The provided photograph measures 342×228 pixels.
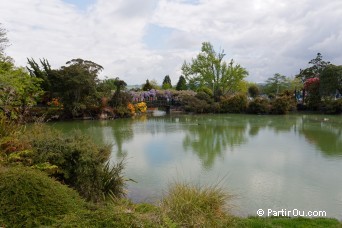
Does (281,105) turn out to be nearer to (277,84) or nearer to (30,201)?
(277,84)

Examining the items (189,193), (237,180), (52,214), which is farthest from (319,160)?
(52,214)

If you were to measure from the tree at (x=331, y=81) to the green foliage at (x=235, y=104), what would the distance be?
22.0ft

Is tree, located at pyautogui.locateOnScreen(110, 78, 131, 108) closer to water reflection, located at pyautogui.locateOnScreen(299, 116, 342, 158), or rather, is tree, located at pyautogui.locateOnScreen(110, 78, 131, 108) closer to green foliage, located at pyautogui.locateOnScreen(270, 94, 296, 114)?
green foliage, located at pyautogui.locateOnScreen(270, 94, 296, 114)

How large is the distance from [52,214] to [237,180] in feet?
17.6

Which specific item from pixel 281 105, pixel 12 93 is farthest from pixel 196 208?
pixel 281 105

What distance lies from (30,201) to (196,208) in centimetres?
180

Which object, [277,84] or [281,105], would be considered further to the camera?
[277,84]

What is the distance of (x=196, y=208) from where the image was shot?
3.71 metres

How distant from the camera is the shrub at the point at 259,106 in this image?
1101 inches

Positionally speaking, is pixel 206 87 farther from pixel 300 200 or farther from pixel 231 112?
pixel 300 200

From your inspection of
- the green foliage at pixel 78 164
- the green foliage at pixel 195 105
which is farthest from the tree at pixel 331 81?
the green foliage at pixel 78 164

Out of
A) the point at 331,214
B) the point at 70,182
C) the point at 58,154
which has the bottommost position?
the point at 331,214

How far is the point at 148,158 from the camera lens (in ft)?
32.9

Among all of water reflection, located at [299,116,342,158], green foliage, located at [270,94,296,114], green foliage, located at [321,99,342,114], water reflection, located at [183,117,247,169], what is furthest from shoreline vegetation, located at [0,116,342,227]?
green foliage, located at [321,99,342,114]
